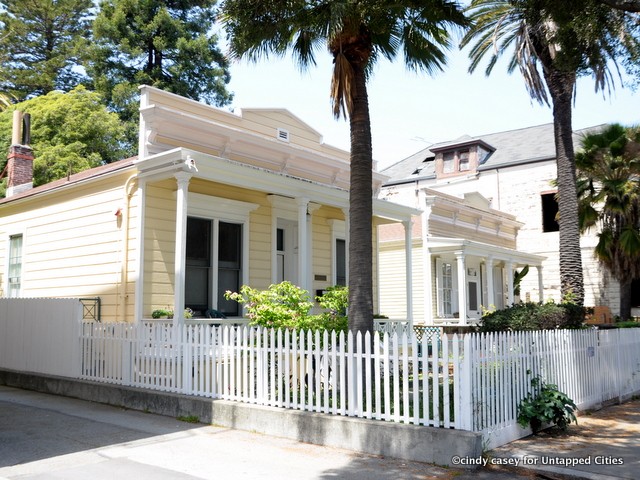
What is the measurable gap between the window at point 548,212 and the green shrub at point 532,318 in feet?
60.1

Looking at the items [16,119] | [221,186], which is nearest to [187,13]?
[16,119]

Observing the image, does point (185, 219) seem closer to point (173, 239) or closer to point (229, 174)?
point (229, 174)

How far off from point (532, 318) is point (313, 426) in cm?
540

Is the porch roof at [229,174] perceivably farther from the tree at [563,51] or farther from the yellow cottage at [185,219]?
the tree at [563,51]

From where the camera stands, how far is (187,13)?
128 ft

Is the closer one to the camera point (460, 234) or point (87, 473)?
point (87, 473)

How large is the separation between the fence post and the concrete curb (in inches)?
5.4

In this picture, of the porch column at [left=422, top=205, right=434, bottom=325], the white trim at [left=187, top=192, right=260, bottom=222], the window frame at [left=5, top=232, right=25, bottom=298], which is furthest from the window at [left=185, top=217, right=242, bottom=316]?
the porch column at [left=422, top=205, right=434, bottom=325]

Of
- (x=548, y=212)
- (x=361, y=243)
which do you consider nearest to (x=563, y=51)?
(x=361, y=243)

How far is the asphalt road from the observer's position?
20.3 feet

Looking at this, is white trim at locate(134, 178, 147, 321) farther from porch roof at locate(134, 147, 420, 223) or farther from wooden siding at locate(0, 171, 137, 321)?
porch roof at locate(134, 147, 420, 223)

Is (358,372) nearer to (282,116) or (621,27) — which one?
(621,27)

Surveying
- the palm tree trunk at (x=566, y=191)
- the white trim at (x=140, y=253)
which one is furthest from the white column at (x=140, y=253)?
the palm tree trunk at (x=566, y=191)

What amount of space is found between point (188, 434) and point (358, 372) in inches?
98.7
